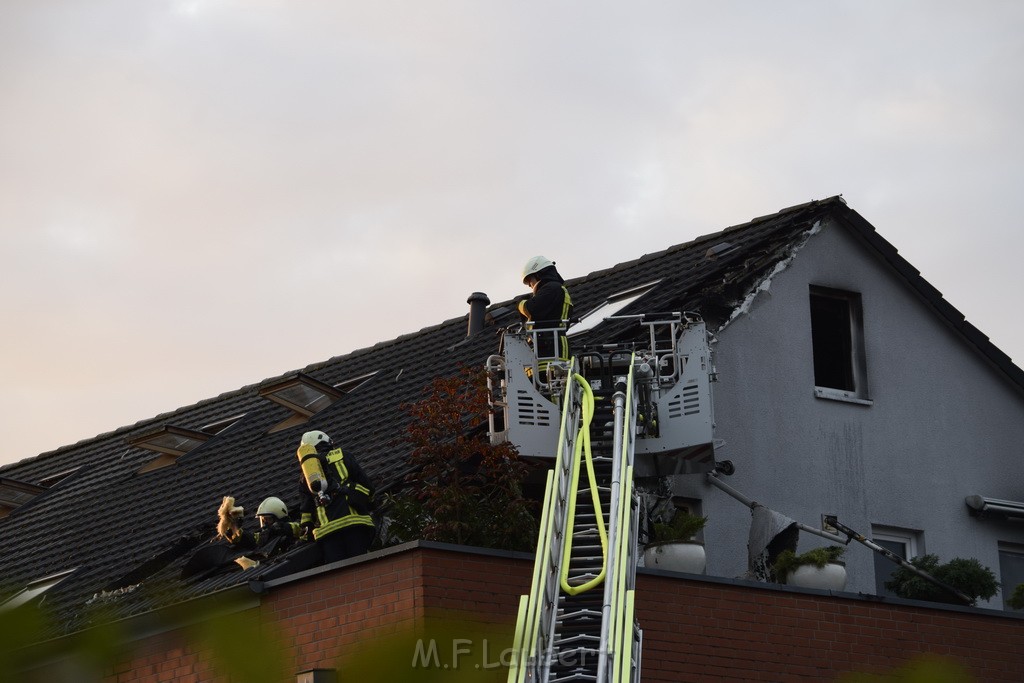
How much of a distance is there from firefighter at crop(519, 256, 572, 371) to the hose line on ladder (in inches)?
37.9

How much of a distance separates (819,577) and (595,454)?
2.16m

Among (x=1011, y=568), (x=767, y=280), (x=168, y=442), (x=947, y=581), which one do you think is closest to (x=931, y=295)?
(x=767, y=280)

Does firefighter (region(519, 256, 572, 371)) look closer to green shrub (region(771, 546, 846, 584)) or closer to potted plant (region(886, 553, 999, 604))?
green shrub (region(771, 546, 846, 584))

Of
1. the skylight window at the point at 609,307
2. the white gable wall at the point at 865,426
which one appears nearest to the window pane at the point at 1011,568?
the white gable wall at the point at 865,426

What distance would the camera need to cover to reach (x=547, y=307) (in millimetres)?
12008

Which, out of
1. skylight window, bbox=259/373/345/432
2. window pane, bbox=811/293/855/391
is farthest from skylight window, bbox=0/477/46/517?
window pane, bbox=811/293/855/391

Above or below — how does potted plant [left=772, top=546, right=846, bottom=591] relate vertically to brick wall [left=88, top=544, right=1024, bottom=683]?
above

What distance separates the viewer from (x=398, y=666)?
1922 millimetres

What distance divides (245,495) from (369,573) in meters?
4.67

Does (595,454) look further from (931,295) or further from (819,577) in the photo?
(931,295)

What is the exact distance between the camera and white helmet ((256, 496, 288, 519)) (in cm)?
1212

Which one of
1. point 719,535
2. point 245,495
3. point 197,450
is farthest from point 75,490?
point 719,535

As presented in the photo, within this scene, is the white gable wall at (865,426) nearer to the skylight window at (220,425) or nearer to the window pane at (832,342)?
the window pane at (832,342)

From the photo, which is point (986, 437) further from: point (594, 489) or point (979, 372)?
point (594, 489)
